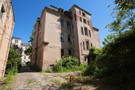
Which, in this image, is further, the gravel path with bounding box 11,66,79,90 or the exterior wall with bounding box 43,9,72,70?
the exterior wall with bounding box 43,9,72,70

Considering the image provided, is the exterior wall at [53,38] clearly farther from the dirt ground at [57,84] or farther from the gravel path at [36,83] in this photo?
the dirt ground at [57,84]

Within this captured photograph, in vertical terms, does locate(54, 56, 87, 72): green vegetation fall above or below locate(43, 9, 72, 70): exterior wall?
below

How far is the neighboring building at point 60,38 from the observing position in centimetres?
1241

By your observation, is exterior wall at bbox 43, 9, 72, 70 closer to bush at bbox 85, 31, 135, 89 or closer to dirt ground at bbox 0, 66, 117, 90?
dirt ground at bbox 0, 66, 117, 90

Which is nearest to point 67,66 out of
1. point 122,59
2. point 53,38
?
point 53,38

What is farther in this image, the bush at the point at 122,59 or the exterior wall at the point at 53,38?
the exterior wall at the point at 53,38

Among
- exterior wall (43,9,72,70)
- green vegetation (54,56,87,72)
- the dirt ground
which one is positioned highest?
exterior wall (43,9,72,70)

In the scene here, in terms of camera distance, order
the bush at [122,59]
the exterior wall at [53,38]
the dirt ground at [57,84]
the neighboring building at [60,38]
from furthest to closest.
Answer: the neighboring building at [60,38] < the exterior wall at [53,38] < the bush at [122,59] < the dirt ground at [57,84]

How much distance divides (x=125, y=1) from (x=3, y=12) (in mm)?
11369

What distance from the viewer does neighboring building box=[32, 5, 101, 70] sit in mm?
12406

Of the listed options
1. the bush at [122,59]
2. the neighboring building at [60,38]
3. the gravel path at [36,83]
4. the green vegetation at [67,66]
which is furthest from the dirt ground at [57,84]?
the neighboring building at [60,38]

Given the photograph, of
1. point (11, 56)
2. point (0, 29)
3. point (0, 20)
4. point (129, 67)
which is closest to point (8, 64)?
point (11, 56)

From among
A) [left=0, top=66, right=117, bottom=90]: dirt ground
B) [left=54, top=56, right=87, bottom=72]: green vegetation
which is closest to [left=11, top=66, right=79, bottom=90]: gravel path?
[left=0, top=66, right=117, bottom=90]: dirt ground

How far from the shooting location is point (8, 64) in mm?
8297
